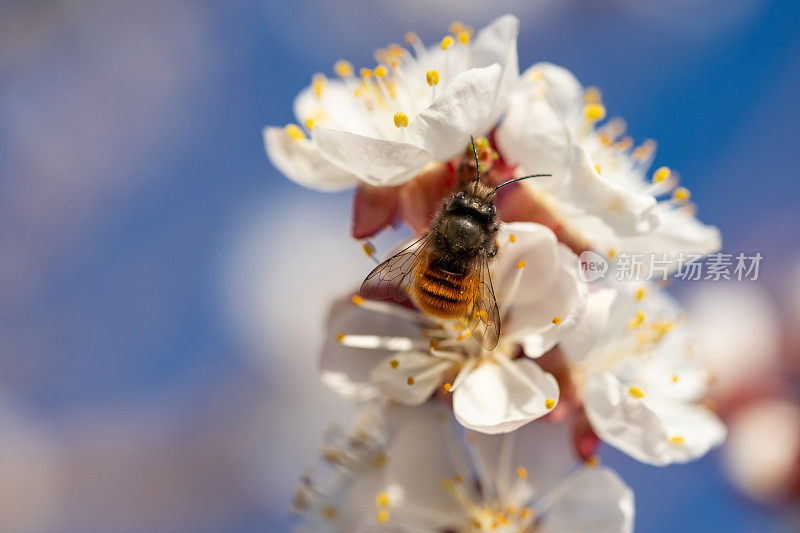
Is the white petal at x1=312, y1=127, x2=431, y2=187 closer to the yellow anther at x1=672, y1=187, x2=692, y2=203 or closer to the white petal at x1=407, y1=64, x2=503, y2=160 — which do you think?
the white petal at x1=407, y1=64, x2=503, y2=160

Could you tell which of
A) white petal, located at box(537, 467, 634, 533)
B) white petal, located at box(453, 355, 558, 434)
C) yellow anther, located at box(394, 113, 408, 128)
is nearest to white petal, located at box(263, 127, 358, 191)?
yellow anther, located at box(394, 113, 408, 128)

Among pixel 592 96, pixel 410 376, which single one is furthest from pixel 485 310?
pixel 592 96

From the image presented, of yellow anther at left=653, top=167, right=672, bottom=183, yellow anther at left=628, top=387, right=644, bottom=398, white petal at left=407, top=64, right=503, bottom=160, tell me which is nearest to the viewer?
white petal at left=407, top=64, right=503, bottom=160

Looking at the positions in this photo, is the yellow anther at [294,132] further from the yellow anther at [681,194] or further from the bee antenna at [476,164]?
the yellow anther at [681,194]

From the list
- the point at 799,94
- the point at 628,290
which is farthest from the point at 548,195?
the point at 799,94

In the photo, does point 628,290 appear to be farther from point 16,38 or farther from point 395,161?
point 16,38

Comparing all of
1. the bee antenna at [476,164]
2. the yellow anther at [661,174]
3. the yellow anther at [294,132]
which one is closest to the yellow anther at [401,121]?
the bee antenna at [476,164]

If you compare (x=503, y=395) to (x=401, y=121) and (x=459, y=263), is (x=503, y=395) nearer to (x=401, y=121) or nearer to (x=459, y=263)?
(x=459, y=263)
